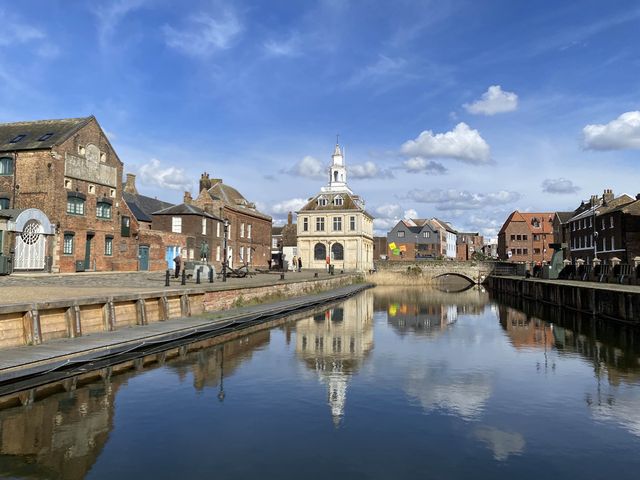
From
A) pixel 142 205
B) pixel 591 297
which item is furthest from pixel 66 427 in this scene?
pixel 142 205

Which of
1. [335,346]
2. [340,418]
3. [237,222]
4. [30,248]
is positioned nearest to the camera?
[340,418]

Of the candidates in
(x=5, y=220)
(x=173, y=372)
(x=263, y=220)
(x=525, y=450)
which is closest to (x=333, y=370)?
(x=173, y=372)

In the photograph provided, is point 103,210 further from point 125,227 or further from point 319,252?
point 319,252

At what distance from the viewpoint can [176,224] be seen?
48.5 meters

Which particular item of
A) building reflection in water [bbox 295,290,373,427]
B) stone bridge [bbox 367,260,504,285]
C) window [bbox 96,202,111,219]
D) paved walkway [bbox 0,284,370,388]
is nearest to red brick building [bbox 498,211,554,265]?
stone bridge [bbox 367,260,504,285]

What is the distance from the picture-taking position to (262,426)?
1019 centimetres

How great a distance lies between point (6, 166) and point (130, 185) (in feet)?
57.3

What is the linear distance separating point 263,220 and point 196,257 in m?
20.3

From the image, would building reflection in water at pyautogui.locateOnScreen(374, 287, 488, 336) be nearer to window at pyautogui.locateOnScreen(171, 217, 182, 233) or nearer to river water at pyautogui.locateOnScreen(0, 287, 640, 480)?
river water at pyautogui.locateOnScreen(0, 287, 640, 480)

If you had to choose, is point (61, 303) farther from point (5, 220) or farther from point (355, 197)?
point (355, 197)

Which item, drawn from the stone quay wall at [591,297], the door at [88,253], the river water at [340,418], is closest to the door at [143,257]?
the door at [88,253]

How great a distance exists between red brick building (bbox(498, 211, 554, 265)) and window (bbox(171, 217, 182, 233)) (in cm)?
6504

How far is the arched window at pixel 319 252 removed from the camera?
74.3 m

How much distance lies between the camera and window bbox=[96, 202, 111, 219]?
123 ft
